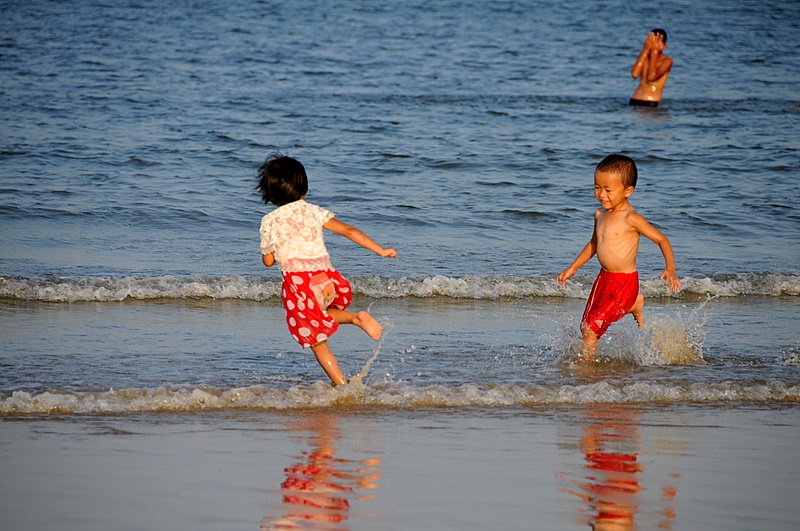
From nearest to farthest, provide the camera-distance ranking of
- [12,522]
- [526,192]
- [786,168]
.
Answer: [12,522] < [526,192] < [786,168]

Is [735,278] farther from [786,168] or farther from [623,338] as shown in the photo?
[786,168]

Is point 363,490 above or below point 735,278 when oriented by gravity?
below

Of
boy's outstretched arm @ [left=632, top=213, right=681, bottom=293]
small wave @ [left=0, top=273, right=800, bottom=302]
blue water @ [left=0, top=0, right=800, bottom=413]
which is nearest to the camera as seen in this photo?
boy's outstretched arm @ [left=632, top=213, right=681, bottom=293]

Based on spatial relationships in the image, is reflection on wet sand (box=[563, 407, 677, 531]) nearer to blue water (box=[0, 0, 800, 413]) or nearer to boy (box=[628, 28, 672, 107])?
blue water (box=[0, 0, 800, 413])

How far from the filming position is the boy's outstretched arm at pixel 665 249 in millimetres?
5605

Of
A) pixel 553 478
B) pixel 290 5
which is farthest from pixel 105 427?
pixel 290 5

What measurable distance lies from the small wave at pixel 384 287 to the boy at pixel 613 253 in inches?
74.7

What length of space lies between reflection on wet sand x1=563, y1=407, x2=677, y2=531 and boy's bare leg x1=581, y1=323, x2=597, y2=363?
113 cm

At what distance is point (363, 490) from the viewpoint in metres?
3.61

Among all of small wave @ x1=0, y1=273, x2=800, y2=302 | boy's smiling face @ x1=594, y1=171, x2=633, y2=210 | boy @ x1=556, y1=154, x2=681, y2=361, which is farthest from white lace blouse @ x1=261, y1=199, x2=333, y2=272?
small wave @ x1=0, y1=273, x2=800, y2=302

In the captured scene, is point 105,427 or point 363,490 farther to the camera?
point 105,427

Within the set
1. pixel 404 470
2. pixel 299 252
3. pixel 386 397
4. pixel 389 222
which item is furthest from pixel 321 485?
pixel 389 222

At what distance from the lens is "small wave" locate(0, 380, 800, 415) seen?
4.76 meters

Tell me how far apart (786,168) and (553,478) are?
1041 cm
